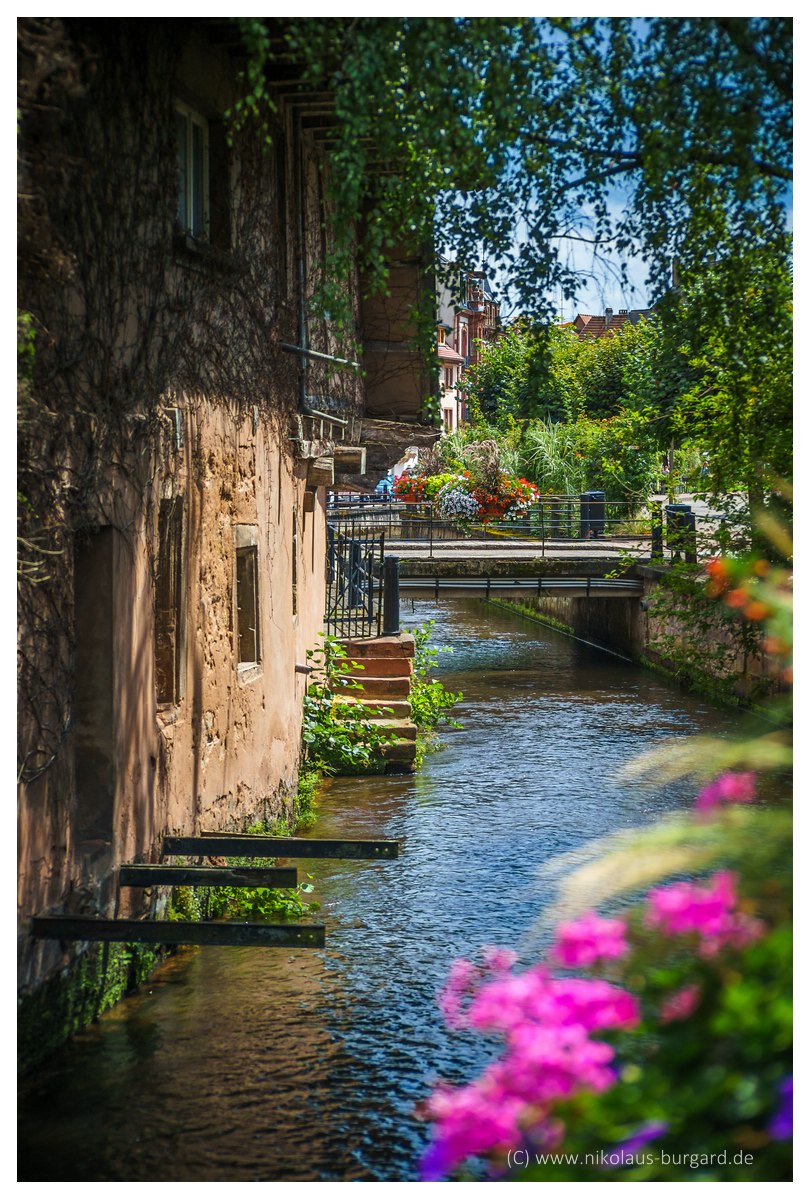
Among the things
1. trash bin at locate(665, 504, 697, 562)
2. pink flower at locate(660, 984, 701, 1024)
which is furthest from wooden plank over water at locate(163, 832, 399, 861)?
trash bin at locate(665, 504, 697, 562)

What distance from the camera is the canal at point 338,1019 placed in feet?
18.4

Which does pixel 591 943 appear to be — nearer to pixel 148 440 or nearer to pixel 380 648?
pixel 148 440

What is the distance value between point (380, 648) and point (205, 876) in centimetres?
923

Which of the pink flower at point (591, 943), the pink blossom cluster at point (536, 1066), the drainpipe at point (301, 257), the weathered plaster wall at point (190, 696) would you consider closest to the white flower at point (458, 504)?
the weathered plaster wall at point (190, 696)

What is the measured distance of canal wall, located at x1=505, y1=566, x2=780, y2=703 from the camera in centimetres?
1073

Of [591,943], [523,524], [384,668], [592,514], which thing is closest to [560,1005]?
[591,943]

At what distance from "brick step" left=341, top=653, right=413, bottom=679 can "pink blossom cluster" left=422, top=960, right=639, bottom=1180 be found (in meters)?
12.6

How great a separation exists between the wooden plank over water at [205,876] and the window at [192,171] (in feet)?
12.6

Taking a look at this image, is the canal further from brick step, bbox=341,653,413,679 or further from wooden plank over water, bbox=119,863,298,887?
brick step, bbox=341,653,413,679

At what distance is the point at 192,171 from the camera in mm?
8562

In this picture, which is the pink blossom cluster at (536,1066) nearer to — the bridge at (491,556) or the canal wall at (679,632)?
the canal wall at (679,632)

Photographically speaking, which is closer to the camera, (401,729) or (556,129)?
(556,129)

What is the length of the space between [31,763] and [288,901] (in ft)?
11.1

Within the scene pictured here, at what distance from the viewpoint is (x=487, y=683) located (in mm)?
22328
